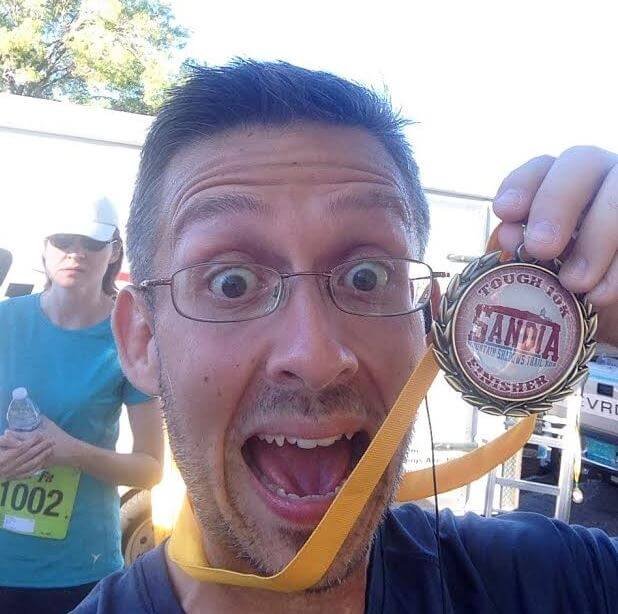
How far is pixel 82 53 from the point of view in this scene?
17.7 meters

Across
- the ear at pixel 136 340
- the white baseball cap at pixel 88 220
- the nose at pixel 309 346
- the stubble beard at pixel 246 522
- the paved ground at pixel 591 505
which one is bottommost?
the paved ground at pixel 591 505

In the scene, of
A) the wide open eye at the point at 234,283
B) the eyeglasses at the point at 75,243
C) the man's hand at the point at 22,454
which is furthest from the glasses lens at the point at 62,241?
the wide open eye at the point at 234,283

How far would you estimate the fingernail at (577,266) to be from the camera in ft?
3.94

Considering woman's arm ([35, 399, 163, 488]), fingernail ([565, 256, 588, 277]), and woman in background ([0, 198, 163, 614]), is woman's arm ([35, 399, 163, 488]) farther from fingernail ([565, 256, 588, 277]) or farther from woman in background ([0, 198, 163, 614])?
fingernail ([565, 256, 588, 277])

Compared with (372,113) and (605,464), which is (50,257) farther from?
(605,464)

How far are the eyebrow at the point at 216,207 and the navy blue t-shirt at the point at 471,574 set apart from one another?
0.85 m

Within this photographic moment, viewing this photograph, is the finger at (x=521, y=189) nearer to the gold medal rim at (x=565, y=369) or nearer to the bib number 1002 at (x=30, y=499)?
the gold medal rim at (x=565, y=369)

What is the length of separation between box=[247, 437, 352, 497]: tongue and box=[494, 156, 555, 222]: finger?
66cm

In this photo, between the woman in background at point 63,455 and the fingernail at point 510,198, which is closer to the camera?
the fingernail at point 510,198

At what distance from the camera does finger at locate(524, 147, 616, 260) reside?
1.19m

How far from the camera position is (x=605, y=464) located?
7457 mm

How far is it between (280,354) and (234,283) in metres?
0.22

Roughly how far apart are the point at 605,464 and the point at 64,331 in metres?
6.73

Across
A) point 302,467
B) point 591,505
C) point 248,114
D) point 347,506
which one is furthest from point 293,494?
point 591,505
